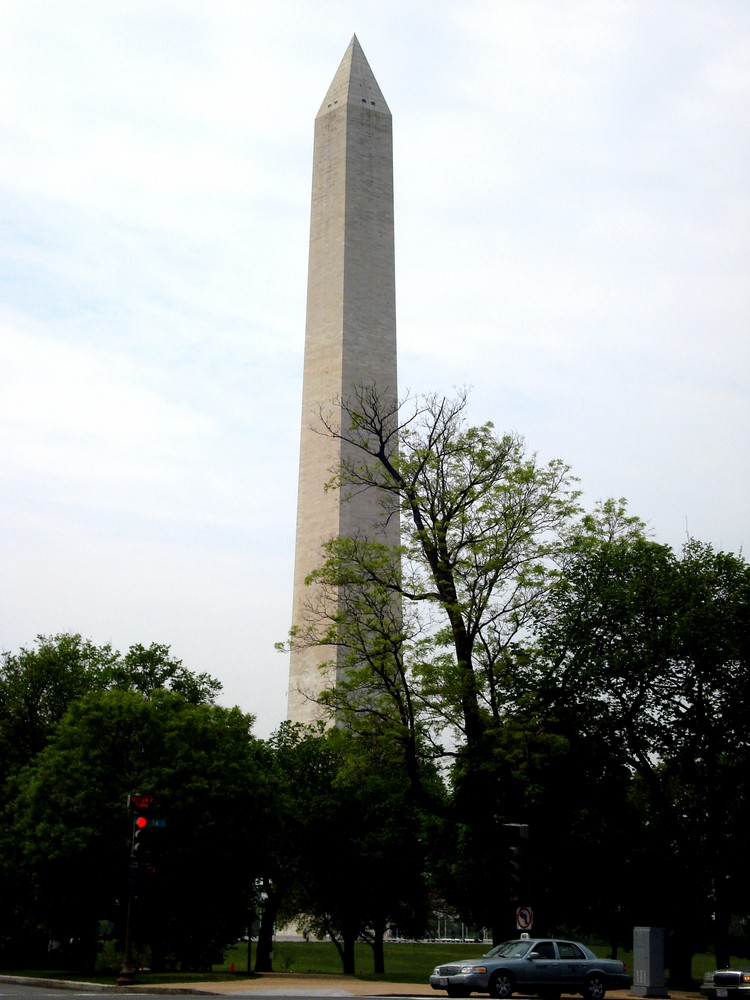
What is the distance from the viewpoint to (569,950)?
2986 cm

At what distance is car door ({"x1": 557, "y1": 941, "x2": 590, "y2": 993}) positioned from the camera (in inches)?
1151

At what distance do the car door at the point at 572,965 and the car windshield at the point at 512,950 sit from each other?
0.76 m

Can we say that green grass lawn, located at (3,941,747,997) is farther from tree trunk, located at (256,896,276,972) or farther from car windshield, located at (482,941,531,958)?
car windshield, located at (482,941,531,958)

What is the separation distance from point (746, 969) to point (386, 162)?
45731 mm

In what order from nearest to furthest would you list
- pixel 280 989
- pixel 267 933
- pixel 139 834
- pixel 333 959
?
pixel 139 834, pixel 280 989, pixel 267 933, pixel 333 959

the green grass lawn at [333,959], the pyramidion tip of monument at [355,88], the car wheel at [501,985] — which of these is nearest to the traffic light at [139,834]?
the car wheel at [501,985]

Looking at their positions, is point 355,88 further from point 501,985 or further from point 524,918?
point 501,985

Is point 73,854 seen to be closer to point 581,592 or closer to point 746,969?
point 581,592

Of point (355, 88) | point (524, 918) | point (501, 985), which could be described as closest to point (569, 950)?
point (524, 918)

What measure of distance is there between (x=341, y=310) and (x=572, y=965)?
130 ft

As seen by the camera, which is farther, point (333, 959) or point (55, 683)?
point (333, 959)

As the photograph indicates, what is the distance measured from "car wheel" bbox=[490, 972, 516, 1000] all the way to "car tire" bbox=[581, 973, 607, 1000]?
1.93 m

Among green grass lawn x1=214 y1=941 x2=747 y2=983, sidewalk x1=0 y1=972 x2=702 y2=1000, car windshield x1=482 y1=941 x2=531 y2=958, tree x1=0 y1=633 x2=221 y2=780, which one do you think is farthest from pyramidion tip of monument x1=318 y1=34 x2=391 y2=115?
car windshield x1=482 y1=941 x2=531 y2=958

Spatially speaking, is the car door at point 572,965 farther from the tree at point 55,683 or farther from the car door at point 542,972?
the tree at point 55,683
